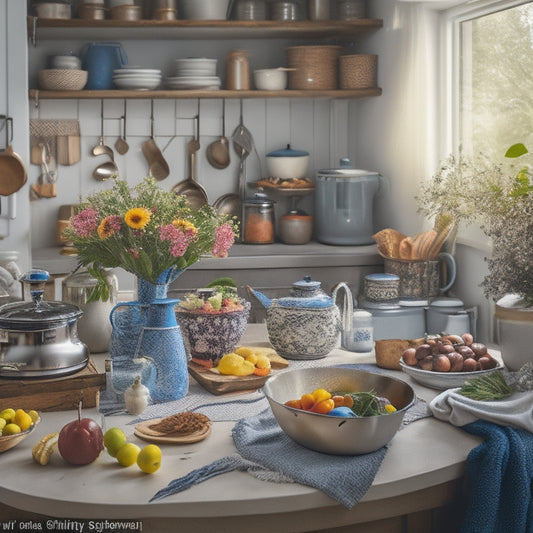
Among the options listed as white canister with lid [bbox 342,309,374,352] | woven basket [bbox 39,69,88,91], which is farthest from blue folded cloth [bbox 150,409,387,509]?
woven basket [bbox 39,69,88,91]

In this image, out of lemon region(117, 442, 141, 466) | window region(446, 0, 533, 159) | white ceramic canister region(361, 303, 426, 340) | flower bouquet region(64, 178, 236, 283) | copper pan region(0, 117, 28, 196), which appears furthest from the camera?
copper pan region(0, 117, 28, 196)

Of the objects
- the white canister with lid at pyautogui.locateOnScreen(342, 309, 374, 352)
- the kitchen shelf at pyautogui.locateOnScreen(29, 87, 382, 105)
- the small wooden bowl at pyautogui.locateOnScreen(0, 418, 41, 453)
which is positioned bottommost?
the small wooden bowl at pyautogui.locateOnScreen(0, 418, 41, 453)

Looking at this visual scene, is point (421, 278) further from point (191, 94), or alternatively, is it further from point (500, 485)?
point (500, 485)

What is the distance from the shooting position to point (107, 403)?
1.81m

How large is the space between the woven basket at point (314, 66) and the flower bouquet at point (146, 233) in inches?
94.1

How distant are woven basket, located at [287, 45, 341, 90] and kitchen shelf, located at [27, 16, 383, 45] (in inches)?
3.7

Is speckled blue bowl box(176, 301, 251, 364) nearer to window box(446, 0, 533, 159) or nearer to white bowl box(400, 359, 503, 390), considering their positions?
white bowl box(400, 359, 503, 390)

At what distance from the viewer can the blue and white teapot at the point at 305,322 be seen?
2133 millimetres

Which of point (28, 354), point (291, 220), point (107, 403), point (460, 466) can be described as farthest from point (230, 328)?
point (291, 220)

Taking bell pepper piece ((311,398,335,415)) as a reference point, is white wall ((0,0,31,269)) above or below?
above

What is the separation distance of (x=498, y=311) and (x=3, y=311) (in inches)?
43.0

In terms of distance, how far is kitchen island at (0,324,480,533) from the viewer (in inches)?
52.3

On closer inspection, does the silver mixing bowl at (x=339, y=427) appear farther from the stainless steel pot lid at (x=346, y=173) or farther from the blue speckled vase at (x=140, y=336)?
the stainless steel pot lid at (x=346, y=173)

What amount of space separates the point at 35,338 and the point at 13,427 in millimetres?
256
